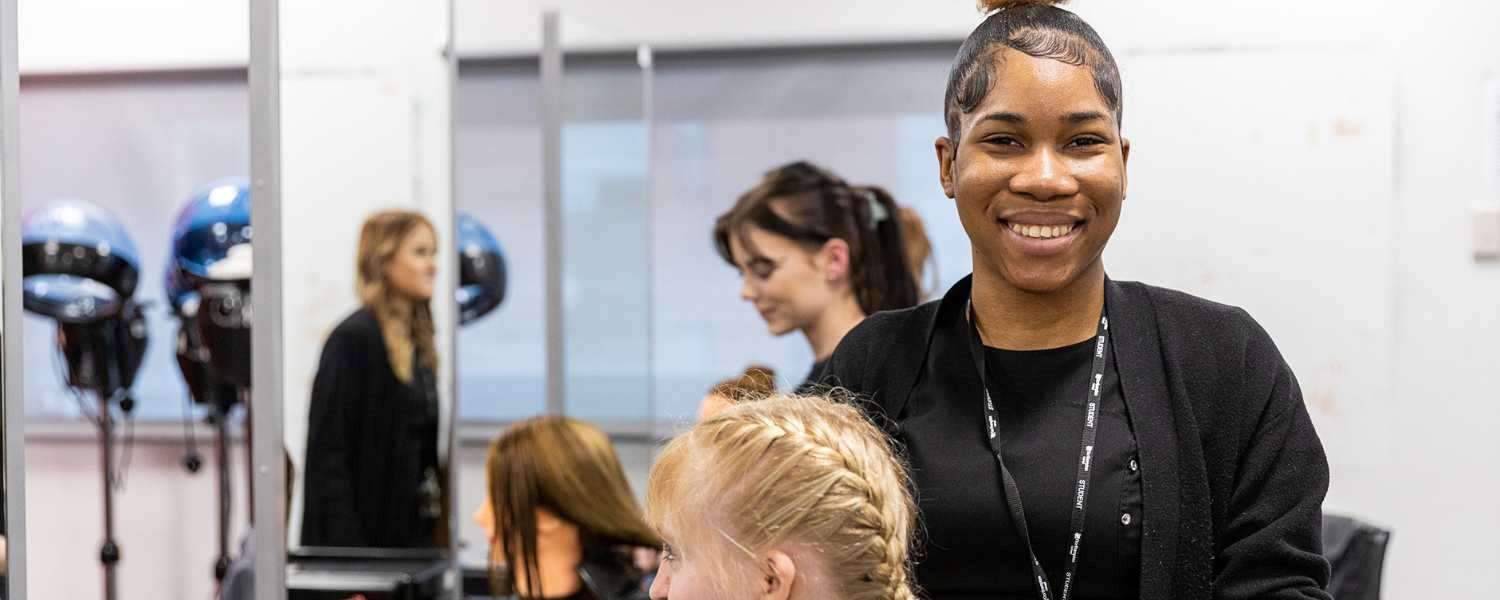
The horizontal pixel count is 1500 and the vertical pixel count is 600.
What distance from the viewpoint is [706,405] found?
248cm

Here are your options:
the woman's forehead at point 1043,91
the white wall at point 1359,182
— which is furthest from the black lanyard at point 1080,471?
the white wall at point 1359,182

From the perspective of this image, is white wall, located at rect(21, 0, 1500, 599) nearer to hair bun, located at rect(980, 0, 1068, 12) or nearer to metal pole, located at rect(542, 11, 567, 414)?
hair bun, located at rect(980, 0, 1068, 12)

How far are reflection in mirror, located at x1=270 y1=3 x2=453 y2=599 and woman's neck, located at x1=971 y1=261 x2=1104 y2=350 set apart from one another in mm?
1452

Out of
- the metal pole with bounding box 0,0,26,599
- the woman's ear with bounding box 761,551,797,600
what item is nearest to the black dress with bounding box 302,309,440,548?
the metal pole with bounding box 0,0,26,599

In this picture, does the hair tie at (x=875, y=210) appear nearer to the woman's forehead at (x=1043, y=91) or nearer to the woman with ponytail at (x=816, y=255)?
the woman with ponytail at (x=816, y=255)

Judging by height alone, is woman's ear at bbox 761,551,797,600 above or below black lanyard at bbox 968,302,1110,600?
below

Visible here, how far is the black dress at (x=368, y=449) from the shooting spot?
2.91 metres

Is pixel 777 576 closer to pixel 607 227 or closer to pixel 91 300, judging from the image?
pixel 607 227

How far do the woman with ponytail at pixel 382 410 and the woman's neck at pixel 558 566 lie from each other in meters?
0.45

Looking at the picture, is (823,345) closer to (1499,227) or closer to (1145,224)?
(1145,224)

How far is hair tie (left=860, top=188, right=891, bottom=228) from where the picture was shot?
2.76 metres

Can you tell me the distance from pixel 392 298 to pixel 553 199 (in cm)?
83

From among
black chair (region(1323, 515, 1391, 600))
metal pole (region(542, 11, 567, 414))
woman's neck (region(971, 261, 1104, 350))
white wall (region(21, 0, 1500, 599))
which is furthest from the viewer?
metal pole (region(542, 11, 567, 414))

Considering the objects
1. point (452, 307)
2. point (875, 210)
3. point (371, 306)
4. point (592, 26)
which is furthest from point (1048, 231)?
point (592, 26)
